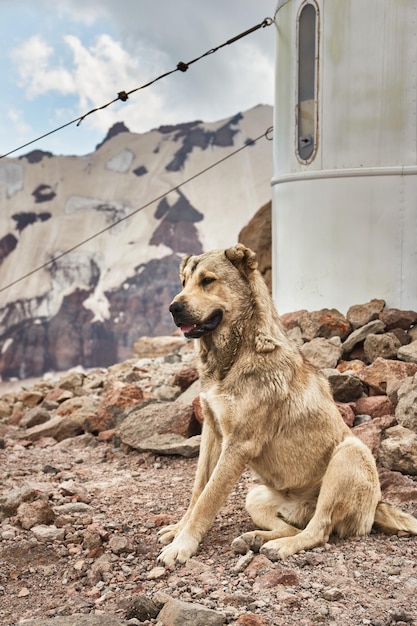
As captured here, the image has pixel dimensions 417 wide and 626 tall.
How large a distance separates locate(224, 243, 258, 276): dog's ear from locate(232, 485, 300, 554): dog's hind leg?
176cm

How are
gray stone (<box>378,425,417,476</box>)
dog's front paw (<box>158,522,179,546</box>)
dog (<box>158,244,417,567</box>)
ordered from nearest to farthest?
dog (<box>158,244,417,567</box>) → dog's front paw (<box>158,522,179,546</box>) → gray stone (<box>378,425,417,476</box>)

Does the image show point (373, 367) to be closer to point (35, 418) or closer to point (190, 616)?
point (35, 418)

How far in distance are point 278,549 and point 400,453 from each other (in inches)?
103

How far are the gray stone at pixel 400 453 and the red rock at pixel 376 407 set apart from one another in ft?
3.22

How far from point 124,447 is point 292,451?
13.9 ft

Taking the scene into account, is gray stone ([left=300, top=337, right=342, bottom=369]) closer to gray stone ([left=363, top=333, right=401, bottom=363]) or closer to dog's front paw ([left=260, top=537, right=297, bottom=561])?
gray stone ([left=363, top=333, right=401, bottom=363])

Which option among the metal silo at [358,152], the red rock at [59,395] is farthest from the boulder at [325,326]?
the red rock at [59,395]

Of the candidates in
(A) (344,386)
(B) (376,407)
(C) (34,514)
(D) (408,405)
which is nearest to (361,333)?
(A) (344,386)

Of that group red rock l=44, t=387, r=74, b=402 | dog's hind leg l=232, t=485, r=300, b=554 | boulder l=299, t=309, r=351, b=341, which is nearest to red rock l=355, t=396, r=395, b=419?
boulder l=299, t=309, r=351, b=341

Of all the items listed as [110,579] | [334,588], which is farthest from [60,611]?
[334,588]

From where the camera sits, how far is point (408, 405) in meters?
8.14

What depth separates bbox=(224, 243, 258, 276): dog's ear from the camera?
559cm

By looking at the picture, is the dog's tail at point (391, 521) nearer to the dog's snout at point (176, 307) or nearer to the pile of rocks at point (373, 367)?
the pile of rocks at point (373, 367)

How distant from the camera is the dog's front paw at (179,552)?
17.9 ft
